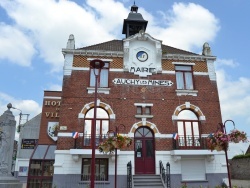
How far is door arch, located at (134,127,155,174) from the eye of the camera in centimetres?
1584

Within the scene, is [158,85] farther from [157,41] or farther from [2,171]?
[2,171]

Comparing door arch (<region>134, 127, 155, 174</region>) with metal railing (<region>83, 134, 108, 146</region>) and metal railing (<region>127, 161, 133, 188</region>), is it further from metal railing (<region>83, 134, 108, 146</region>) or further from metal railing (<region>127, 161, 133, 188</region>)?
metal railing (<region>83, 134, 108, 146</region>)

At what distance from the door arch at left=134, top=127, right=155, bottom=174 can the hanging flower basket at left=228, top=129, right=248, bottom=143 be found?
250 inches

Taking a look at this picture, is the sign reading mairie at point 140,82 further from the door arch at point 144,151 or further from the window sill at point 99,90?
the door arch at point 144,151

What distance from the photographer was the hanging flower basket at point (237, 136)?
35.3ft

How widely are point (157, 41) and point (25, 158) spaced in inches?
731

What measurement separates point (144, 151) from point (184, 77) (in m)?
6.13

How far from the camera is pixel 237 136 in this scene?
10766 millimetres

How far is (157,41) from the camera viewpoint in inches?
719

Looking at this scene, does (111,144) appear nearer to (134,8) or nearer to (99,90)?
(99,90)

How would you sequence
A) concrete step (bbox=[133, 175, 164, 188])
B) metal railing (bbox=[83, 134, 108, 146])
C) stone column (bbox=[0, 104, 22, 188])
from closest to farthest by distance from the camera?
stone column (bbox=[0, 104, 22, 188]) < concrete step (bbox=[133, 175, 164, 188]) < metal railing (bbox=[83, 134, 108, 146])

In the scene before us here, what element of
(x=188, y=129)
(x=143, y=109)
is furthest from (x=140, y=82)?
(x=188, y=129)

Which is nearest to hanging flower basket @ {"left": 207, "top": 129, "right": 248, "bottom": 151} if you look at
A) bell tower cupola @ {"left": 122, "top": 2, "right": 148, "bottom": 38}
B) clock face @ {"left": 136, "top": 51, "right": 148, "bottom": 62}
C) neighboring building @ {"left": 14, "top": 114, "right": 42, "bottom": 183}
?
clock face @ {"left": 136, "top": 51, "right": 148, "bottom": 62}

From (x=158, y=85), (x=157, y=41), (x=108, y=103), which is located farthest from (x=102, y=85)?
(x=157, y=41)
